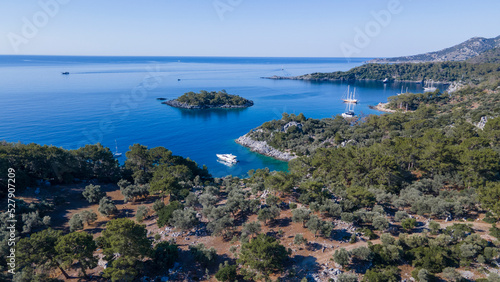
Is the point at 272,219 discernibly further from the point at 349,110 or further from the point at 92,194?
the point at 349,110

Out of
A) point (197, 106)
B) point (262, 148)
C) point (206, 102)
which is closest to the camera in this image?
point (262, 148)

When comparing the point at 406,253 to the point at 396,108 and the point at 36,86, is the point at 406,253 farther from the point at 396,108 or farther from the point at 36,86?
the point at 36,86

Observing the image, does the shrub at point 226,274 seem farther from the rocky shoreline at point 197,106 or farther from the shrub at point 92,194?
the rocky shoreline at point 197,106

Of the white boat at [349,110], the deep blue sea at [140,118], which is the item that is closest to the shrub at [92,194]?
the deep blue sea at [140,118]

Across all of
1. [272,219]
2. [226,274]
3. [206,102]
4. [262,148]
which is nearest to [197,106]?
[206,102]

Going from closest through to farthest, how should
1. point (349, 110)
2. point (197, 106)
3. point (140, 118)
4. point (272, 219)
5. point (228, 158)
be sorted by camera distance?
point (272, 219), point (228, 158), point (140, 118), point (349, 110), point (197, 106)

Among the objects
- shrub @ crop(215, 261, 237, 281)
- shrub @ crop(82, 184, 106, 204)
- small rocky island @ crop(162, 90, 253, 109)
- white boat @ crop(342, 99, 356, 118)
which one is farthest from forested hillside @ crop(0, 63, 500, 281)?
small rocky island @ crop(162, 90, 253, 109)

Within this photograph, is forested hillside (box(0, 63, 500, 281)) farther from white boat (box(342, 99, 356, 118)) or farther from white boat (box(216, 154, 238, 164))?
white boat (box(342, 99, 356, 118))
